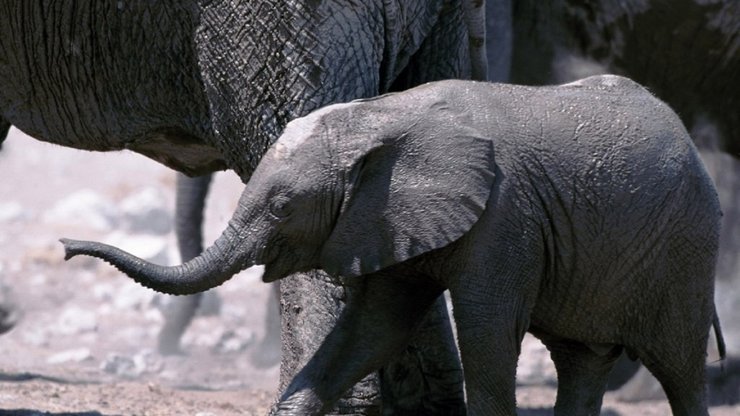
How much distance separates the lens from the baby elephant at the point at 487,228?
9.34 feet

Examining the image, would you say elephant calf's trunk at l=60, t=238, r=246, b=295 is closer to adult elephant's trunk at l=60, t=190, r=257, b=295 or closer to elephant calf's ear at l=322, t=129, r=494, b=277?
adult elephant's trunk at l=60, t=190, r=257, b=295

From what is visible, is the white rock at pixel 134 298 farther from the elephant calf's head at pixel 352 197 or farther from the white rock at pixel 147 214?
the elephant calf's head at pixel 352 197

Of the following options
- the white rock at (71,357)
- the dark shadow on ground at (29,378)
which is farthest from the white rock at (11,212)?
the dark shadow on ground at (29,378)

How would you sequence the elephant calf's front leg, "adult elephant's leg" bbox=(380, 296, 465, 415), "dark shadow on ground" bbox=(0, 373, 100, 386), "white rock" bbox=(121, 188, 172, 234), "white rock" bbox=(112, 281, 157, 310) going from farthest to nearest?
"white rock" bbox=(121, 188, 172, 234) → "white rock" bbox=(112, 281, 157, 310) → "dark shadow on ground" bbox=(0, 373, 100, 386) → "adult elephant's leg" bbox=(380, 296, 465, 415) → the elephant calf's front leg

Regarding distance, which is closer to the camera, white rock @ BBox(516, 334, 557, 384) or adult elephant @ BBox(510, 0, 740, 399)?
adult elephant @ BBox(510, 0, 740, 399)

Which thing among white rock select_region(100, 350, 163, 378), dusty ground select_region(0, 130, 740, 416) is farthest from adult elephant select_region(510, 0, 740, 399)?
white rock select_region(100, 350, 163, 378)

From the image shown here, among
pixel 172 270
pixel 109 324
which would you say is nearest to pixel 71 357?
pixel 109 324

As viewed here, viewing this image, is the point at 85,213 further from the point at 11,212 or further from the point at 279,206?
the point at 279,206

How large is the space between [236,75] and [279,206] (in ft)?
1.71

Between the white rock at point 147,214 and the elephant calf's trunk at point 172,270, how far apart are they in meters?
5.74

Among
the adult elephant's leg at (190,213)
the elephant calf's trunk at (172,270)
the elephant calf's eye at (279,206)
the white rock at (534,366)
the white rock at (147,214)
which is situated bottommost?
the white rock at (534,366)

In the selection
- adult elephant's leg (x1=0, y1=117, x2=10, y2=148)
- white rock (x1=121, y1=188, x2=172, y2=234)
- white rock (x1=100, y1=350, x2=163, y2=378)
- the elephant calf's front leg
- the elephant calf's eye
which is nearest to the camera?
the elephant calf's eye

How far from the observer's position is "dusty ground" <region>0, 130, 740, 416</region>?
4.42 meters

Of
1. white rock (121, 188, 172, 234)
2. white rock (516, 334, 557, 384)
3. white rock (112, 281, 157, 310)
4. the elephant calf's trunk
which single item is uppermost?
white rock (121, 188, 172, 234)
